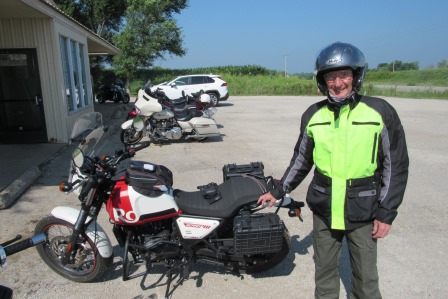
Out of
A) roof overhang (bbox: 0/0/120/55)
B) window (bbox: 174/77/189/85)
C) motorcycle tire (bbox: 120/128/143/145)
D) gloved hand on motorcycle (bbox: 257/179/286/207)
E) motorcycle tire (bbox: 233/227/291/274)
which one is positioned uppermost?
roof overhang (bbox: 0/0/120/55)

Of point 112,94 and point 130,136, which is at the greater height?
point 112,94

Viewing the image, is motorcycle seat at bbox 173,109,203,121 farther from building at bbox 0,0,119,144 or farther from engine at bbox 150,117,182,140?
building at bbox 0,0,119,144

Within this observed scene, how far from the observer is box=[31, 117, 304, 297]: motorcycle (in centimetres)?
291

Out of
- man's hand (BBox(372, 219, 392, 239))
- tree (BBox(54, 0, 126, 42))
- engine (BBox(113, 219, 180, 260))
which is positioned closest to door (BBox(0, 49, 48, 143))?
engine (BBox(113, 219, 180, 260))

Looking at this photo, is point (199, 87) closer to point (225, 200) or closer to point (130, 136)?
point (130, 136)

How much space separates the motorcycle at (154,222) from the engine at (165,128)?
5.80m

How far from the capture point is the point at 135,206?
9.53 feet

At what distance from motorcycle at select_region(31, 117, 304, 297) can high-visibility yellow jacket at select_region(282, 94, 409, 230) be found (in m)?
0.64

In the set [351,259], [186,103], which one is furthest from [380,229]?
[186,103]

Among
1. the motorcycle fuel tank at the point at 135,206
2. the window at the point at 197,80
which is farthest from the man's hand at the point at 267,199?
the window at the point at 197,80

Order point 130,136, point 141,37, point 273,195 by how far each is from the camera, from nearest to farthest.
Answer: point 273,195 < point 130,136 < point 141,37

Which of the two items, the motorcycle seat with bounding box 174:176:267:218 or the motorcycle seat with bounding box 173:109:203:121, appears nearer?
the motorcycle seat with bounding box 174:176:267:218

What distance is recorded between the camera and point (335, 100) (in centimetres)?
230

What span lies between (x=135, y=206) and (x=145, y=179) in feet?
0.73
